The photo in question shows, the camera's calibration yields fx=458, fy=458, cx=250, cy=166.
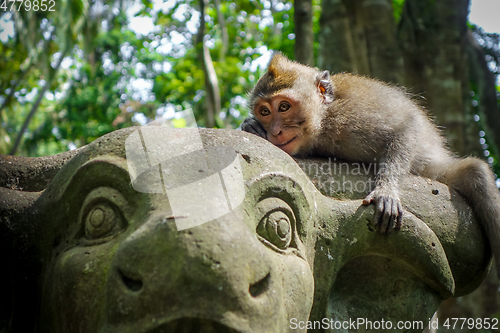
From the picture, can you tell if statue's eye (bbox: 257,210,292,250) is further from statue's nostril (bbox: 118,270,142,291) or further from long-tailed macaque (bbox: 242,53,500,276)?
long-tailed macaque (bbox: 242,53,500,276)

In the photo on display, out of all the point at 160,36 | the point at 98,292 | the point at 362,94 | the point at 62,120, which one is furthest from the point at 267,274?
the point at 62,120

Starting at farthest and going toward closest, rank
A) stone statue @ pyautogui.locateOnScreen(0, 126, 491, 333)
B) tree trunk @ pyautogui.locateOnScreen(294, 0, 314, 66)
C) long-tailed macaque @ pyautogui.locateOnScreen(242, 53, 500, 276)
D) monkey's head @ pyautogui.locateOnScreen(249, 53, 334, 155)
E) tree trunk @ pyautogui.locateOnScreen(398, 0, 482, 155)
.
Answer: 1. tree trunk @ pyautogui.locateOnScreen(398, 0, 482, 155)
2. tree trunk @ pyautogui.locateOnScreen(294, 0, 314, 66)
3. monkey's head @ pyautogui.locateOnScreen(249, 53, 334, 155)
4. long-tailed macaque @ pyautogui.locateOnScreen(242, 53, 500, 276)
5. stone statue @ pyautogui.locateOnScreen(0, 126, 491, 333)

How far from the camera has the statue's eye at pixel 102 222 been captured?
157 centimetres

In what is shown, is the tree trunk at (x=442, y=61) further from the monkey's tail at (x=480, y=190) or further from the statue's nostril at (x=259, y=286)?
the statue's nostril at (x=259, y=286)

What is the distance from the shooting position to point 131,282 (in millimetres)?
1359

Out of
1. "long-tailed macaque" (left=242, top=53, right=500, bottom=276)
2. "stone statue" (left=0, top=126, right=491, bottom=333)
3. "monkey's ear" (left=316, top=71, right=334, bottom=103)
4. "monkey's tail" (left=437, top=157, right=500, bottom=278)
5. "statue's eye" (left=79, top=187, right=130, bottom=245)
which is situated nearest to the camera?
"stone statue" (left=0, top=126, right=491, bottom=333)

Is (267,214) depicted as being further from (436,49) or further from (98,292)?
(436,49)

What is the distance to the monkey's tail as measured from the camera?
2295 mm

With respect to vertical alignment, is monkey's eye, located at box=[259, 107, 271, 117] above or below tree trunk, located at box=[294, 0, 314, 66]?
below

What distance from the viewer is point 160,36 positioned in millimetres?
14375

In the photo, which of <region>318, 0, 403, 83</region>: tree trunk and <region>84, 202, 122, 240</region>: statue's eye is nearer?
<region>84, 202, 122, 240</region>: statue's eye

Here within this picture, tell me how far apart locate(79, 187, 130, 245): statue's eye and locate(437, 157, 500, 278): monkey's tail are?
1.77 metres

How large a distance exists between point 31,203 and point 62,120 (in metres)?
14.9

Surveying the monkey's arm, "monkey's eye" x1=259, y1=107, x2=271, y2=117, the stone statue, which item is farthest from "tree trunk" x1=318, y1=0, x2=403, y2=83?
the stone statue
